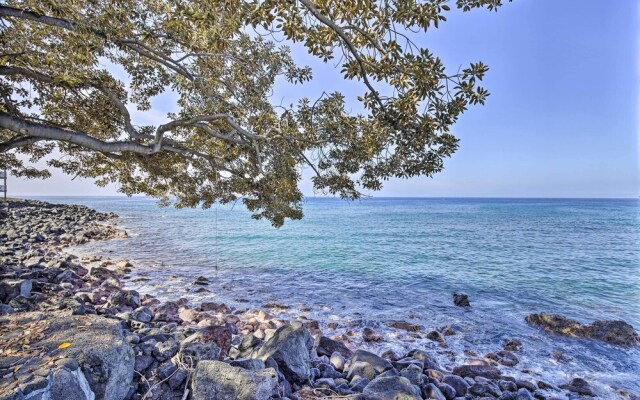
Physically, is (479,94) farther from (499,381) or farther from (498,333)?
(498,333)

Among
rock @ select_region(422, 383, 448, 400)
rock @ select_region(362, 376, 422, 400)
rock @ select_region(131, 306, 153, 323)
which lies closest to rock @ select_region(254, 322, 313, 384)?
rock @ select_region(362, 376, 422, 400)

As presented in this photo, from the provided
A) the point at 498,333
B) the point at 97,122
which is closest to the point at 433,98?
the point at 498,333

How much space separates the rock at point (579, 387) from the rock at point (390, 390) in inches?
160

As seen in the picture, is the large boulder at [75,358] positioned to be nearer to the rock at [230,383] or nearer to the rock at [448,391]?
the rock at [230,383]

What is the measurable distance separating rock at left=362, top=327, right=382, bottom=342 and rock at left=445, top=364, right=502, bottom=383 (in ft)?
6.85

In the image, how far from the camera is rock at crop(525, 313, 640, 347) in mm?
8633

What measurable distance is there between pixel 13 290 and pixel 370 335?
8.58 metres

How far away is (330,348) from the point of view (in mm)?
7035

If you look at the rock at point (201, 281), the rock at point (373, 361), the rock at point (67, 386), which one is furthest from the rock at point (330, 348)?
the rock at point (201, 281)

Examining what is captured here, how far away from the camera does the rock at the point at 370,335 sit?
322 inches

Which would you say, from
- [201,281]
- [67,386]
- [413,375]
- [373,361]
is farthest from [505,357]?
[201,281]

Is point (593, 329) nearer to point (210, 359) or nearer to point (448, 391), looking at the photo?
point (448, 391)

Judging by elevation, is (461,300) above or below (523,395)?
below

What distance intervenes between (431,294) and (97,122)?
41.8 feet
